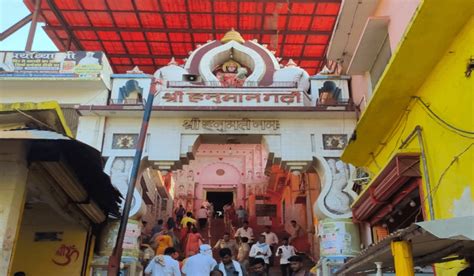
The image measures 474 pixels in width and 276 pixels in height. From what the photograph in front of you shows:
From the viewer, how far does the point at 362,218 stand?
9.51 meters

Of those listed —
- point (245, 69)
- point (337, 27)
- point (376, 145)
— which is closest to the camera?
point (376, 145)

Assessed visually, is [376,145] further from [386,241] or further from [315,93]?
[386,241]

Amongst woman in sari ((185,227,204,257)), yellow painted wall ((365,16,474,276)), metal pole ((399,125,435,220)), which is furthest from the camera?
woman in sari ((185,227,204,257))

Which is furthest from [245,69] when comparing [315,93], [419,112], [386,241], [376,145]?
[386,241]

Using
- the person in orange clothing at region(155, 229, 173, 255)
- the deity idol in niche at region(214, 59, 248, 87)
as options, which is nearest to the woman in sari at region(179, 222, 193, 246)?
the person in orange clothing at region(155, 229, 173, 255)

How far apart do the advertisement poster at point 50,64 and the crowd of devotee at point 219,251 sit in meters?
4.78

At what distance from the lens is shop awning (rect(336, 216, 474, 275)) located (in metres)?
3.61

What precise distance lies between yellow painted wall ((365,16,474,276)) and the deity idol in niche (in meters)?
6.52

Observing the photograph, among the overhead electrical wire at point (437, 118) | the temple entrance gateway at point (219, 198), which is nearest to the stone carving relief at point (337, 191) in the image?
the overhead electrical wire at point (437, 118)

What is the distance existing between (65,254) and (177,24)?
10.4 meters

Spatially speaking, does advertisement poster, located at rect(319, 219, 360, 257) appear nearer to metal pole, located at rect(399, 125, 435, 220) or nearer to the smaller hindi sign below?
the smaller hindi sign below

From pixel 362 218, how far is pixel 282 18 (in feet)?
31.4

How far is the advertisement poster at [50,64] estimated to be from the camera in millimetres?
12398

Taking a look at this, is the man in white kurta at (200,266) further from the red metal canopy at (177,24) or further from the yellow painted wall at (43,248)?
the red metal canopy at (177,24)
